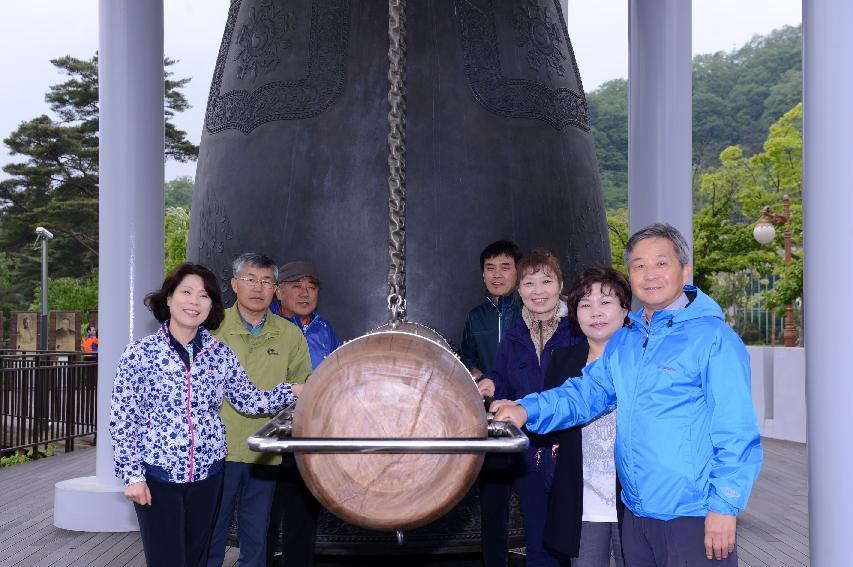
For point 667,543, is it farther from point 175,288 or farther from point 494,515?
point 175,288

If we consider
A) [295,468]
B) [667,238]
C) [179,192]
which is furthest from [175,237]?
[667,238]

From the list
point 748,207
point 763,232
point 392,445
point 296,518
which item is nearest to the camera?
point 392,445

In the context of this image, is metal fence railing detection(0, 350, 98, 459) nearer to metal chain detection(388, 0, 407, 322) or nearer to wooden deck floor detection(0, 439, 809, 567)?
wooden deck floor detection(0, 439, 809, 567)

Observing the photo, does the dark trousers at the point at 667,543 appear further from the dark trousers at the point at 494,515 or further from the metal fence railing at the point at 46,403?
the metal fence railing at the point at 46,403

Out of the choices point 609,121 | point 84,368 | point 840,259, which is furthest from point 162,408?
point 609,121

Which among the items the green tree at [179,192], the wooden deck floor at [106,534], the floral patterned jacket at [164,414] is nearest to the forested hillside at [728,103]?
the green tree at [179,192]

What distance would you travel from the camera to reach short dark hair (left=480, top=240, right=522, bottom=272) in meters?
4.11

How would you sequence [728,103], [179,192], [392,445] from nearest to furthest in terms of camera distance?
[392,445] → [728,103] → [179,192]

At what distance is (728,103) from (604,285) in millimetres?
49811

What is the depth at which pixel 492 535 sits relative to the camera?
3822 mm

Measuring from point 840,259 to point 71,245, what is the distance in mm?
36787

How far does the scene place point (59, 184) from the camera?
35.9 metres

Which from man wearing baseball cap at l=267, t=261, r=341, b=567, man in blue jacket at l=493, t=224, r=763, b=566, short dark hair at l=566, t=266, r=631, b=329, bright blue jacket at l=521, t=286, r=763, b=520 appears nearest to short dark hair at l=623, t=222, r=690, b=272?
man in blue jacket at l=493, t=224, r=763, b=566

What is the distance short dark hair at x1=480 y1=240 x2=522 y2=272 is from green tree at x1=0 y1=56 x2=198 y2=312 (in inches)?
1313
